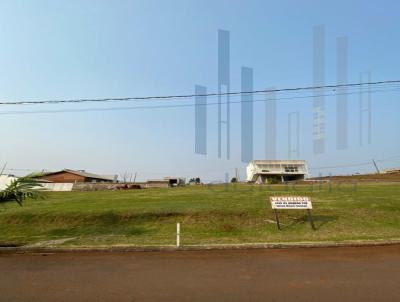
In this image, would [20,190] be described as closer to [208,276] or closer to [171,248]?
[171,248]

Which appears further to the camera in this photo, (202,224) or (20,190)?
(202,224)

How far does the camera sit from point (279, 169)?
126m

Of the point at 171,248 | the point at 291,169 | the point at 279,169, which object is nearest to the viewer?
the point at 171,248

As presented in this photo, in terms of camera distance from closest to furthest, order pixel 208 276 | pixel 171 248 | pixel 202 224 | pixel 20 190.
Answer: pixel 208 276
pixel 171 248
pixel 20 190
pixel 202 224

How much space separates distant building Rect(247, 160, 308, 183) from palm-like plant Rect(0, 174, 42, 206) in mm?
107413

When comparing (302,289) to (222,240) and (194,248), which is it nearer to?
(194,248)

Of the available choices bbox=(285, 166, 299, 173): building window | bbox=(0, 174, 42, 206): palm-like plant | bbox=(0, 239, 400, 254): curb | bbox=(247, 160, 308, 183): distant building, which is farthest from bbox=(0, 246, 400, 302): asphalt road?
bbox=(285, 166, 299, 173): building window

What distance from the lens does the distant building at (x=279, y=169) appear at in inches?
4840

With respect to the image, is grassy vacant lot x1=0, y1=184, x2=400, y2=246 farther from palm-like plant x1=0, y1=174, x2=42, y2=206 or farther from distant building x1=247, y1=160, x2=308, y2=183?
distant building x1=247, y1=160, x2=308, y2=183

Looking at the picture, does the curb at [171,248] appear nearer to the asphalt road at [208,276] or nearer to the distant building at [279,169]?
the asphalt road at [208,276]

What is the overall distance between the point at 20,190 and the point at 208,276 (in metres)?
9.03

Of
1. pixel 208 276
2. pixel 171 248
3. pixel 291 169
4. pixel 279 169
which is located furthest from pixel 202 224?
pixel 279 169

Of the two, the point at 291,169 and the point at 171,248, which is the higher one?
the point at 291,169

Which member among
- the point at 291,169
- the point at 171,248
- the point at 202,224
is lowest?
the point at 171,248
